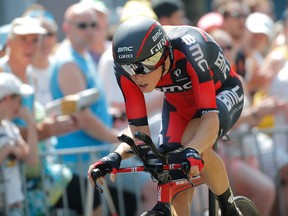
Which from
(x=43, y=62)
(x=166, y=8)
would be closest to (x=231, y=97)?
(x=43, y=62)

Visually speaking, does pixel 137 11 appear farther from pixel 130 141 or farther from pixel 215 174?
pixel 130 141

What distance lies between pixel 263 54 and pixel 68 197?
14.1 feet

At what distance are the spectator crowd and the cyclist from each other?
172 centimetres

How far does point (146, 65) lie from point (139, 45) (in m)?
0.16

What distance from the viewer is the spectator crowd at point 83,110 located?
7551mm

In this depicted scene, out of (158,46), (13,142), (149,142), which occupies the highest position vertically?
(158,46)

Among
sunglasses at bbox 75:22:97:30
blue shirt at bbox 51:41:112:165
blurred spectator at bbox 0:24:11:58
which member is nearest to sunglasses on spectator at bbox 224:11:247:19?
sunglasses at bbox 75:22:97:30

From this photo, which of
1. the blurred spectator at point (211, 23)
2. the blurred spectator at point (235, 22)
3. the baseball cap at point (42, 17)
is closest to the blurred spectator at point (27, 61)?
the baseball cap at point (42, 17)

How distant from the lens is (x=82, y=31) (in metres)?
8.48

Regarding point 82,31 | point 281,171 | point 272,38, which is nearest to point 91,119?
point 82,31

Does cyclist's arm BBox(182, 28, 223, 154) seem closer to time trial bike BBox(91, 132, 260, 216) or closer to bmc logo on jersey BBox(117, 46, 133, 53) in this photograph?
time trial bike BBox(91, 132, 260, 216)

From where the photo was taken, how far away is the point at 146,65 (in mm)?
5465

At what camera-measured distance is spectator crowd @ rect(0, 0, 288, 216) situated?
7.55 metres

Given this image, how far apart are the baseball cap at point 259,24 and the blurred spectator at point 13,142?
4.05 metres
